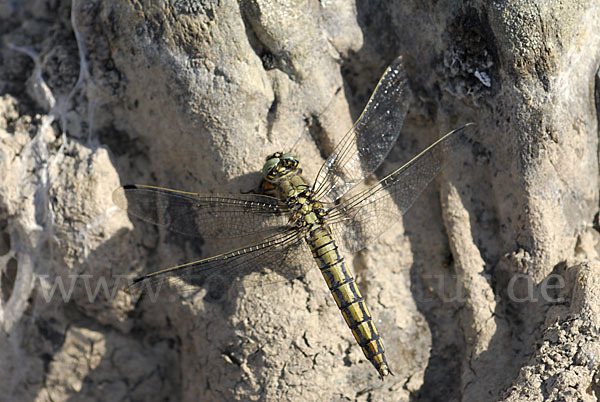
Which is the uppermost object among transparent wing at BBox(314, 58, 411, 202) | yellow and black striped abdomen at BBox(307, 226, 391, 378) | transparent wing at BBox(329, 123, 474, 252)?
transparent wing at BBox(314, 58, 411, 202)

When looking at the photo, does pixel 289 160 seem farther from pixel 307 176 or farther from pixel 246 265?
pixel 246 265

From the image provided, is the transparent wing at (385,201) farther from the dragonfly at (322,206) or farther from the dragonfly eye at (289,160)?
the dragonfly eye at (289,160)

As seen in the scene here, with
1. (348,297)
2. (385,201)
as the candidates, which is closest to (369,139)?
(385,201)

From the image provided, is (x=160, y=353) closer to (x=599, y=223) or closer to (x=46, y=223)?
(x=46, y=223)

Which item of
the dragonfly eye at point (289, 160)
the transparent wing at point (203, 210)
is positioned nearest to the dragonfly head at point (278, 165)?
the dragonfly eye at point (289, 160)

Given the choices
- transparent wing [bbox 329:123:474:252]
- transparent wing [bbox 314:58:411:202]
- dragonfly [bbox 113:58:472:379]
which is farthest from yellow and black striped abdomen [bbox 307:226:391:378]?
transparent wing [bbox 314:58:411:202]

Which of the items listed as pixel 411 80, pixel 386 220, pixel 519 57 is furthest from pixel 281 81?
pixel 519 57

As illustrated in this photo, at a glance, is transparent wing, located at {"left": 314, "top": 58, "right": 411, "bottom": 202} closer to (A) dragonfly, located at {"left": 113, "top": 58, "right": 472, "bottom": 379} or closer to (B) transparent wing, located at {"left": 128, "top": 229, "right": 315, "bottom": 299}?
(A) dragonfly, located at {"left": 113, "top": 58, "right": 472, "bottom": 379}
